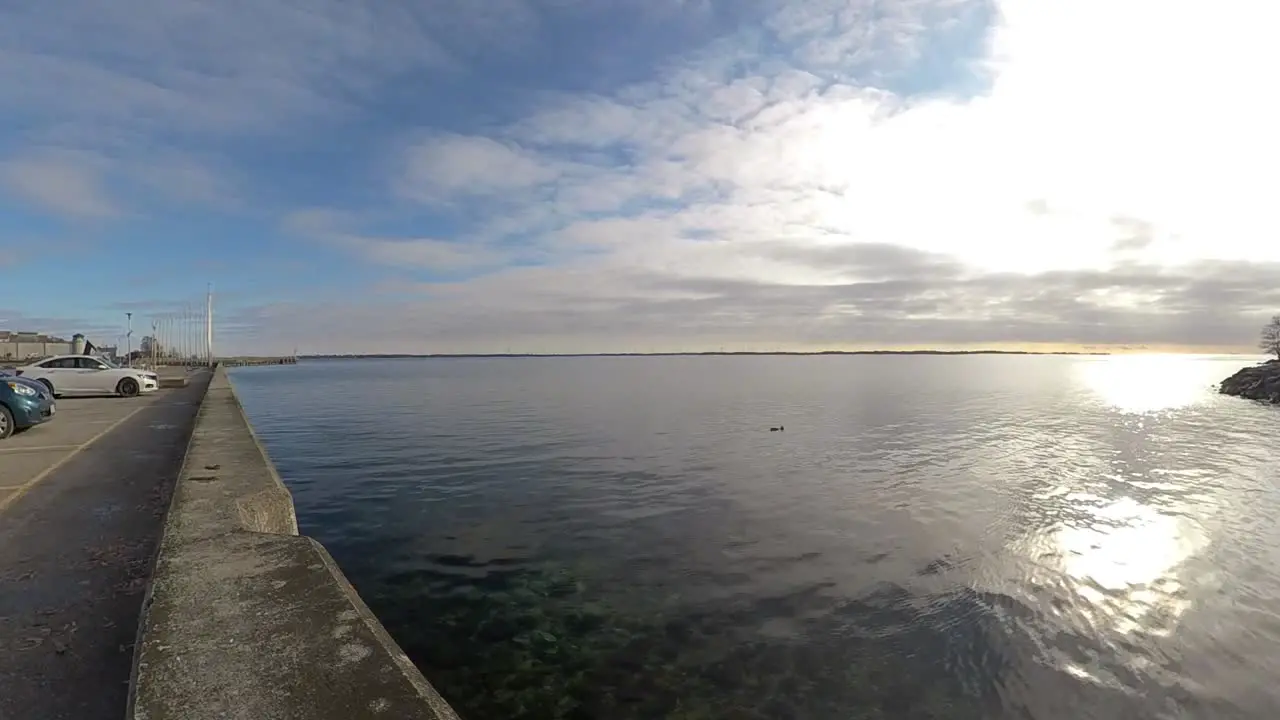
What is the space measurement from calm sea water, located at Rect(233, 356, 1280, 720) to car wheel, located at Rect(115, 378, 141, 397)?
12.0 meters

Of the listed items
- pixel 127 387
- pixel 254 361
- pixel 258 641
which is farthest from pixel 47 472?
pixel 254 361

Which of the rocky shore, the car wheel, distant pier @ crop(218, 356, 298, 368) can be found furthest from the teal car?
distant pier @ crop(218, 356, 298, 368)

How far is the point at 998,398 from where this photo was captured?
49.7 metres

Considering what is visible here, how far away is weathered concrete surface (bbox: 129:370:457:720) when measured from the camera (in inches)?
145

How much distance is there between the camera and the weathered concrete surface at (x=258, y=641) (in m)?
3.69

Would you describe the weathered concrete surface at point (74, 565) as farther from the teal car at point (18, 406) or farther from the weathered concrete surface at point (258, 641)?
the teal car at point (18, 406)

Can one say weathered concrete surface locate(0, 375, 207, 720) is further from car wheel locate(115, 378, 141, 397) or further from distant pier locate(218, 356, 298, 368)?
distant pier locate(218, 356, 298, 368)

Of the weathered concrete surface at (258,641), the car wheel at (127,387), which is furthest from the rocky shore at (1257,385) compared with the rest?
the car wheel at (127,387)

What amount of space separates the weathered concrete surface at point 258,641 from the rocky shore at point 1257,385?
66.4 m

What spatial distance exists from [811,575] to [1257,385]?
232 ft

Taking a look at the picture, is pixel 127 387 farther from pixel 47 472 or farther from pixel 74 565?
pixel 74 565

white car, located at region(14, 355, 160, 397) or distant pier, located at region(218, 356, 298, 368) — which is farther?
distant pier, located at region(218, 356, 298, 368)

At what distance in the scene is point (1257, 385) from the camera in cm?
5806

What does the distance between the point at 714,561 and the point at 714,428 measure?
60.7 feet
